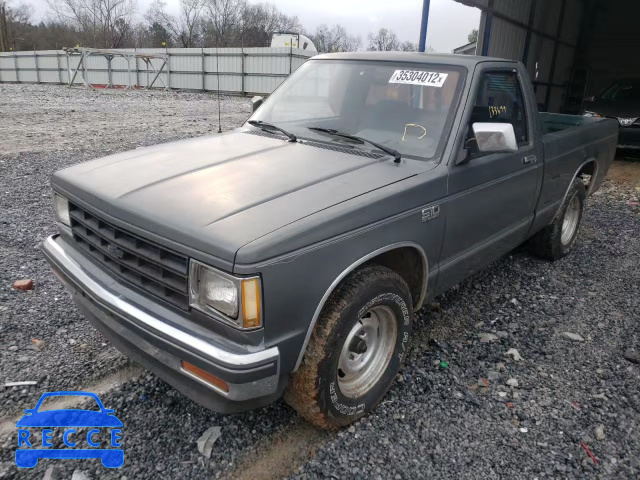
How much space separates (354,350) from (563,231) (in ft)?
11.3

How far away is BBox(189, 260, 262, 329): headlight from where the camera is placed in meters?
1.89

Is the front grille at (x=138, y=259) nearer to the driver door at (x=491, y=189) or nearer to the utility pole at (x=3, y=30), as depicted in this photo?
the driver door at (x=491, y=189)

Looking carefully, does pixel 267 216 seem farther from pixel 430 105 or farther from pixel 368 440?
pixel 430 105

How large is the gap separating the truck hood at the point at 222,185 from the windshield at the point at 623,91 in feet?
34.2

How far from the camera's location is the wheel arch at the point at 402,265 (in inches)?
86.0

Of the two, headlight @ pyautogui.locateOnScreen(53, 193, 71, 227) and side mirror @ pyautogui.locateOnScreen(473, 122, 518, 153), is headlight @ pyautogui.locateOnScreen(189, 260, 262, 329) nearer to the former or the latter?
headlight @ pyautogui.locateOnScreen(53, 193, 71, 227)

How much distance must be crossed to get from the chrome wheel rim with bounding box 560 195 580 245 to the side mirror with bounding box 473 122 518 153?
8.66 feet

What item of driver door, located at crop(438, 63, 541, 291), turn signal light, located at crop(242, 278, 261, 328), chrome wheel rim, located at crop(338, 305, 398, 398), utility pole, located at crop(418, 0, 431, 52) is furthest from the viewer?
utility pole, located at crop(418, 0, 431, 52)

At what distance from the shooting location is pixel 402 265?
2.80 metres

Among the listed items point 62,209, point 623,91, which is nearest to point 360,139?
point 62,209

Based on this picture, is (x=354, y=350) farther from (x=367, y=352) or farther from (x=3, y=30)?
(x=3, y=30)

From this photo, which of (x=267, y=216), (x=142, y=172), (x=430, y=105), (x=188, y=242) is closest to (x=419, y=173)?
(x=430, y=105)

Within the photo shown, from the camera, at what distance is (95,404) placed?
8.69ft

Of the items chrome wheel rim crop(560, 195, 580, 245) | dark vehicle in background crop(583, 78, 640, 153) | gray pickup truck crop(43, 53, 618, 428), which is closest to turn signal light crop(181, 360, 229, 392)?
gray pickup truck crop(43, 53, 618, 428)
